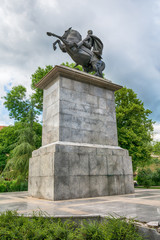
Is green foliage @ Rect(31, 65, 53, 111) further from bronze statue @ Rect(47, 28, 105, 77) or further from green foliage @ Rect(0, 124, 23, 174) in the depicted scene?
bronze statue @ Rect(47, 28, 105, 77)

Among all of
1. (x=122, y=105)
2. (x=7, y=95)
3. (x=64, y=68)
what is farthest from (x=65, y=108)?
(x=7, y=95)

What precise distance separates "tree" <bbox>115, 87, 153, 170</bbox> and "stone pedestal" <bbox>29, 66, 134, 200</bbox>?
1225 cm

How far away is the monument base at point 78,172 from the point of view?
7508mm

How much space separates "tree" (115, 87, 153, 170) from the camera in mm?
22172

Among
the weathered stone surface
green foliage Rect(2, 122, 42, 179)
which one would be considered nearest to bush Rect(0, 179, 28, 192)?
green foliage Rect(2, 122, 42, 179)

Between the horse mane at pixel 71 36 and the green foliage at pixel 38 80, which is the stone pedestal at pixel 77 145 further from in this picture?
the green foliage at pixel 38 80

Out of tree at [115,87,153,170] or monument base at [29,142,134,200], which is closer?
monument base at [29,142,134,200]

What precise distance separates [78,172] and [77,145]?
3.85 feet

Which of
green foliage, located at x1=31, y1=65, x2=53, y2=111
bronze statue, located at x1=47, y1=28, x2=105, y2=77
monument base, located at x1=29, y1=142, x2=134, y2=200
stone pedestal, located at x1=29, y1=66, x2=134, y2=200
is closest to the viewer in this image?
monument base, located at x1=29, y1=142, x2=134, y2=200

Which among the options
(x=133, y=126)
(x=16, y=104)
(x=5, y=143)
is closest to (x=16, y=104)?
(x=16, y=104)

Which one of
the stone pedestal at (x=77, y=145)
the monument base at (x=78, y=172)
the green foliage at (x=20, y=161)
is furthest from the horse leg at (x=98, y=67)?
the green foliage at (x=20, y=161)

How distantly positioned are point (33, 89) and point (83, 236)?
25.5 metres

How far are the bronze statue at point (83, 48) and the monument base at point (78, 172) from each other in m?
5.01

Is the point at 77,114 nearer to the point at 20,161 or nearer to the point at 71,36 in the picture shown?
the point at 71,36
